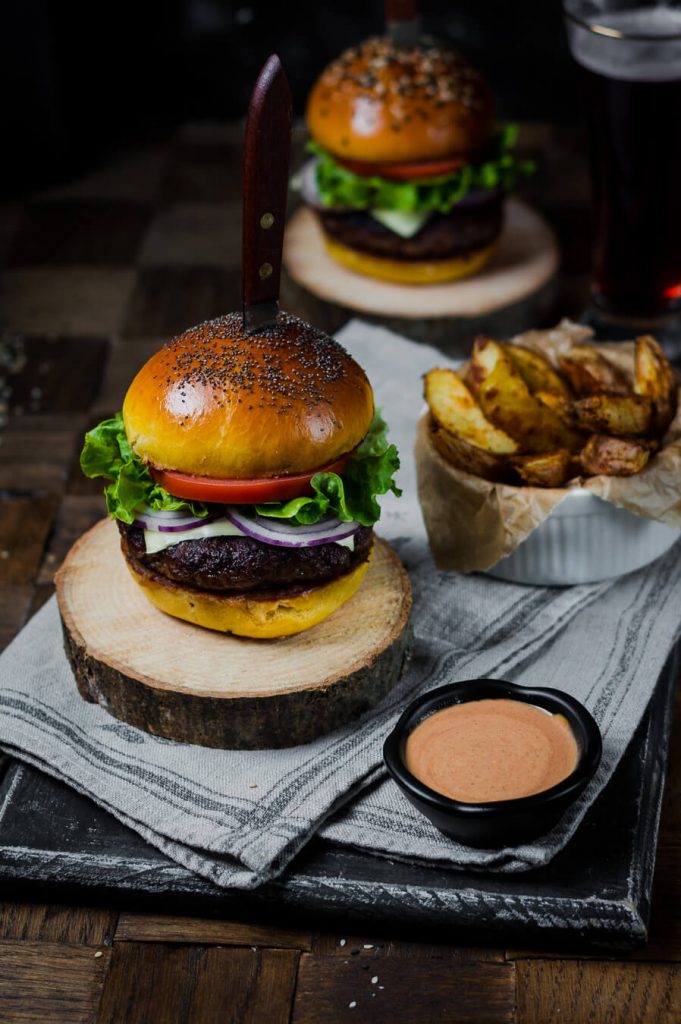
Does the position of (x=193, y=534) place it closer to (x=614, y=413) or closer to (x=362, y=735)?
(x=362, y=735)

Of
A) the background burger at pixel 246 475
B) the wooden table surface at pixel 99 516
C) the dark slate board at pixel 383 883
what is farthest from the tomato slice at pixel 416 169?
the dark slate board at pixel 383 883

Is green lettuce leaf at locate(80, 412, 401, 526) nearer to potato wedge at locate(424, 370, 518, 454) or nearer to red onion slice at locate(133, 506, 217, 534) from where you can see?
red onion slice at locate(133, 506, 217, 534)

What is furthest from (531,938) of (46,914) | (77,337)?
(77,337)

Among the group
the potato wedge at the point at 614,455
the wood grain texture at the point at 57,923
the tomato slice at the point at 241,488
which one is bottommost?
the wood grain texture at the point at 57,923

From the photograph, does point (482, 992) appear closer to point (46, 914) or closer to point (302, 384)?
point (46, 914)

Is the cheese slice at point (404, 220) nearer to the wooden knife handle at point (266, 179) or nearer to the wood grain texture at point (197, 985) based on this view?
the wooden knife handle at point (266, 179)

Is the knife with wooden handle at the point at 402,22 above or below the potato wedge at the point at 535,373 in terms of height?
above
